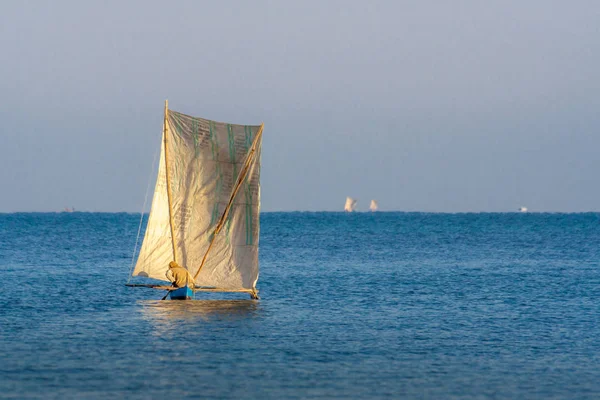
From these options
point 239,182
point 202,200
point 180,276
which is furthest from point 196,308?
point 239,182

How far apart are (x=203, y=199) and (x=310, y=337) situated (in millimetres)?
11025

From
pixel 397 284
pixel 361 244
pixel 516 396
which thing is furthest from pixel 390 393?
pixel 361 244

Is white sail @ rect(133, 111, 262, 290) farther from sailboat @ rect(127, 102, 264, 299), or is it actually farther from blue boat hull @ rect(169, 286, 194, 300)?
blue boat hull @ rect(169, 286, 194, 300)

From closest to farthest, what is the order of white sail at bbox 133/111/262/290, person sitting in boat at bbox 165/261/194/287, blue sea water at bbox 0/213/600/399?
blue sea water at bbox 0/213/600/399
person sitting in boat at bbox 165/261/194/287
white sail at bbox 133/111/262/290

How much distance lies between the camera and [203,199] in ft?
150

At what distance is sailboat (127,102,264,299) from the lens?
45156 mm

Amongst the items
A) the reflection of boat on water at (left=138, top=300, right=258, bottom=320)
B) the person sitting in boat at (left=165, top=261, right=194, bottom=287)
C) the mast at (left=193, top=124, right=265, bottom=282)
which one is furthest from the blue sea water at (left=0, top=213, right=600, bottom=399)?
the mast at (left=193, top=124, right=265, bottom=282)

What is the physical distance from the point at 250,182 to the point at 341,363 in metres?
15.7

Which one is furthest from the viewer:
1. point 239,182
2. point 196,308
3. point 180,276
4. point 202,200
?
point 202,200

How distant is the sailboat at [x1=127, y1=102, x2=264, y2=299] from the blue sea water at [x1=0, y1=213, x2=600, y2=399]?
7.29 ft

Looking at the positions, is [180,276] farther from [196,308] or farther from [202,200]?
[202,200]

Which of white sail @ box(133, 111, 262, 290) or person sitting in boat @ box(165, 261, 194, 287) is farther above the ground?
white sail @ box(133, 111, 262, 290)

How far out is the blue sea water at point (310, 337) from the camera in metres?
28.2

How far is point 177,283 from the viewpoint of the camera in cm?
4519
